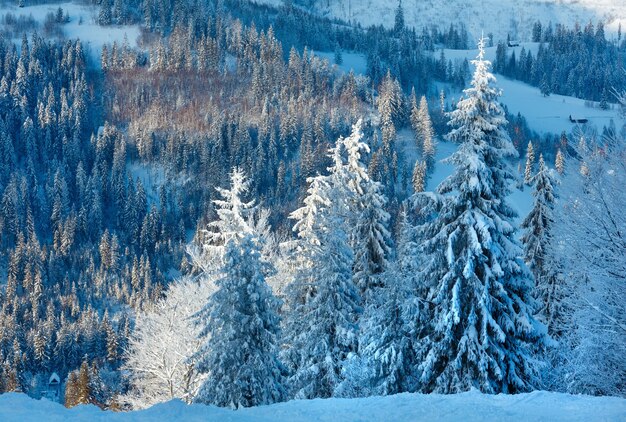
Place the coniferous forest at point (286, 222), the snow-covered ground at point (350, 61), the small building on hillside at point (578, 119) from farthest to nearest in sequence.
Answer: the snow-covered ground at point (350, 61) < the small building on hillside at point (578, 119) < the coniferous forest at point (286, 222)

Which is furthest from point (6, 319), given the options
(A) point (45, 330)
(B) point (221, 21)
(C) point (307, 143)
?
(B) point (221, 21)

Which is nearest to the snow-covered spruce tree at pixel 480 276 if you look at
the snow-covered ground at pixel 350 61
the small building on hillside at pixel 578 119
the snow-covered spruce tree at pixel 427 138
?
the snow-covered spruce tree at pixel 427 138

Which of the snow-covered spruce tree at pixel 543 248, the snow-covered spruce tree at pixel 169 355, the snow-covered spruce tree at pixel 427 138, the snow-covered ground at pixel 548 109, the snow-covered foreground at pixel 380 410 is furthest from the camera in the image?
the snow-covered ground at pixel 548 109

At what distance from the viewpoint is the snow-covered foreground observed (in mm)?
7758

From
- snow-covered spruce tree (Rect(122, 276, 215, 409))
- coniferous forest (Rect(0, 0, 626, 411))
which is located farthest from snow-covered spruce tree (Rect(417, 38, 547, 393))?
snow-covered spruce tree (Rect(122, 276, 215, 409))

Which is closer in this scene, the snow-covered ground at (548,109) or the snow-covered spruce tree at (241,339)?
the snow-covered spruce tree at (241,339)

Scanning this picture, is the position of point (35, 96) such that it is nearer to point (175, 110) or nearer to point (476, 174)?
point (175, 110)

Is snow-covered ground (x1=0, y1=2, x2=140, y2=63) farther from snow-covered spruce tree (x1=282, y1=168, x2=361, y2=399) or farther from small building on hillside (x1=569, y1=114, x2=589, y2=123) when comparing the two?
snow-covered spruce tree (x1=282, y1=168, x2=361, y2=399)

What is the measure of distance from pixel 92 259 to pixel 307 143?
5195cm

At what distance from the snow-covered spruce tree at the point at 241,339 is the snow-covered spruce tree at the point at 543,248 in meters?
12.5

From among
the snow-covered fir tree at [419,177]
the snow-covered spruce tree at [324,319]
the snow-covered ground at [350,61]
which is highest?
the snow-covered ground at [350,61]

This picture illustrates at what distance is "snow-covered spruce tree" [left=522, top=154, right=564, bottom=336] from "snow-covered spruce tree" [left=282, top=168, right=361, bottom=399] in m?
9.37

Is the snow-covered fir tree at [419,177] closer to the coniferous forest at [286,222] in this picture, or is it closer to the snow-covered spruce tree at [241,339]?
the coniferous forest at [286,222]

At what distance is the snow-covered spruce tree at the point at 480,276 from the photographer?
1602cm
